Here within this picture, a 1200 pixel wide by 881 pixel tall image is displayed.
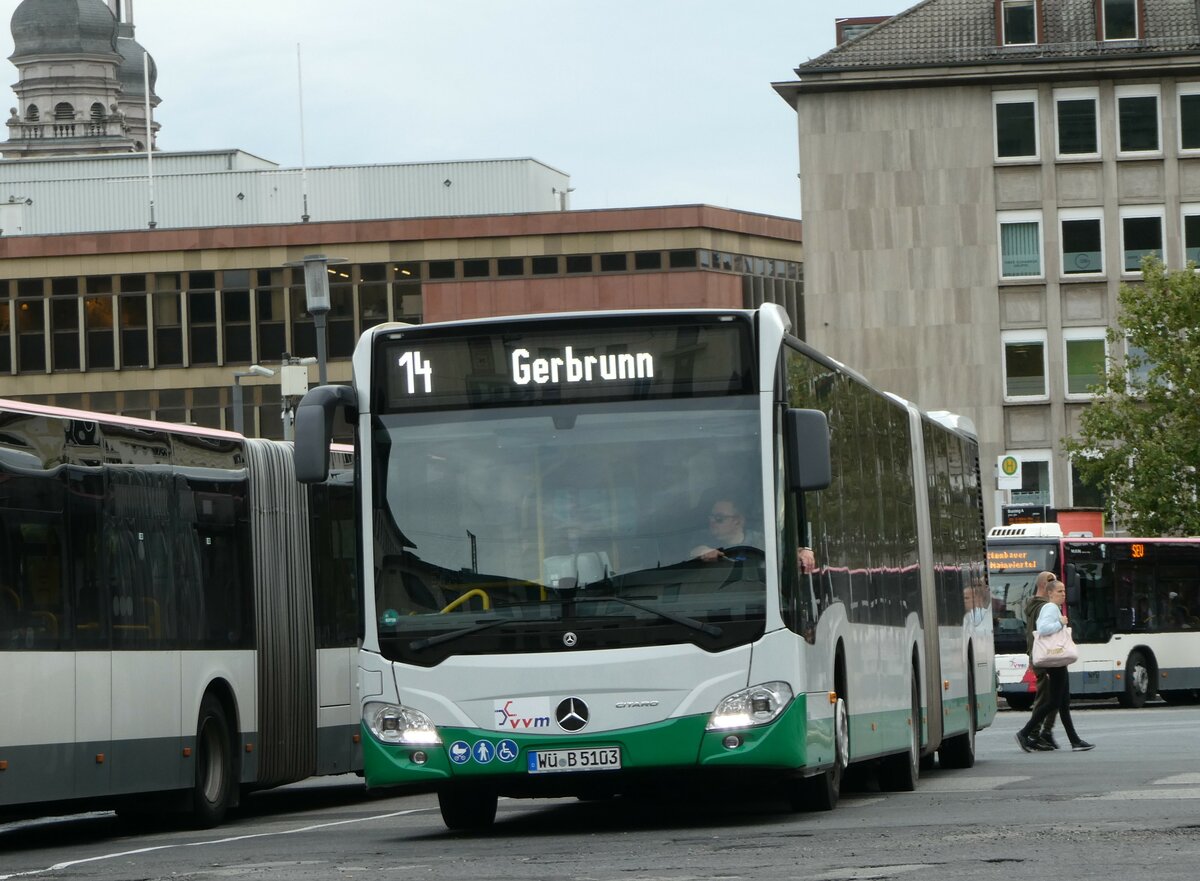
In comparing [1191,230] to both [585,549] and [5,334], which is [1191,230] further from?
[585,549]

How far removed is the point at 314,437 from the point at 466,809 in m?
2.82

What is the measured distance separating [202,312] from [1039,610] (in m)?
58.2

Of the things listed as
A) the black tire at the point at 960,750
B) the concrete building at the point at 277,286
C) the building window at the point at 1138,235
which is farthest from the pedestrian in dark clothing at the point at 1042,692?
the concrete building at the point at 277,286

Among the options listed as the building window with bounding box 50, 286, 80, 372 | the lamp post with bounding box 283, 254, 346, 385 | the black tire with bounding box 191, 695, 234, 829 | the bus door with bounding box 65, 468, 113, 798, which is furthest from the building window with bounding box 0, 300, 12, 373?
the bus door with bounding box 65, 468, 113, 798

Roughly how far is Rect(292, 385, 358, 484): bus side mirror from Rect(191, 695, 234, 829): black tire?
459 centimetres

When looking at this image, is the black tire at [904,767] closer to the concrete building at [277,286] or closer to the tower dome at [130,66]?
the concrete building at [277,286]

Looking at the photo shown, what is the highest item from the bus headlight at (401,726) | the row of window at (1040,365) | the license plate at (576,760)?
the row of window at (1040,365)

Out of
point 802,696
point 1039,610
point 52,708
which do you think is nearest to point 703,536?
point 802,696

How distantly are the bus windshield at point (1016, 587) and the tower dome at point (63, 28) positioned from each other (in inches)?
5766

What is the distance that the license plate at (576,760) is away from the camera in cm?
1334

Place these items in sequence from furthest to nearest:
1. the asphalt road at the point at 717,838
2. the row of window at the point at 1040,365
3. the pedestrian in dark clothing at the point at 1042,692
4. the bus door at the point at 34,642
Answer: the row of window at the point at 1040,365
the pedestrian in dark clothing at the point at 1042,692
the bus door at the point at 34,642
the asphalt road at the point at 717,838

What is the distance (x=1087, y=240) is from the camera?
213 feet

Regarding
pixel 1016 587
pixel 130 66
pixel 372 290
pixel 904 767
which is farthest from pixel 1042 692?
pixel 130 66

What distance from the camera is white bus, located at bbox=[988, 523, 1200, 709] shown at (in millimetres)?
40531
